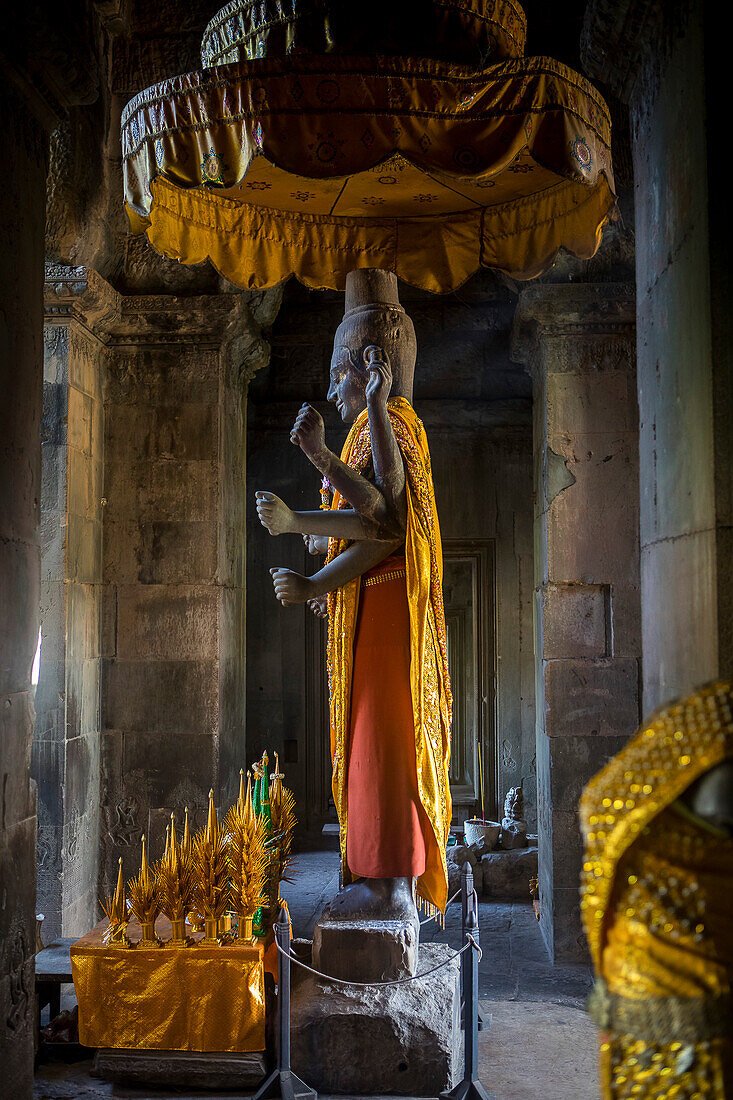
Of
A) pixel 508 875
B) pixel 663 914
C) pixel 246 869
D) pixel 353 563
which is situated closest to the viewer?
pixel 663 914

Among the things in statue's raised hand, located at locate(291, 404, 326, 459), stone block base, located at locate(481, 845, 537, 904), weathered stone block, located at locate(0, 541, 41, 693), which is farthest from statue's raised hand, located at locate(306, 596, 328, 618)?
stone block base, located at locate(481, 845, 537, 904)

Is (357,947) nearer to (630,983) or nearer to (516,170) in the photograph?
(630,983)

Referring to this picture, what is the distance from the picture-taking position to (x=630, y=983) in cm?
146

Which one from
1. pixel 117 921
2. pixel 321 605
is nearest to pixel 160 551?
pixel 321 605

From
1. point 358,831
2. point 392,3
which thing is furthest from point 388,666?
point 392,3

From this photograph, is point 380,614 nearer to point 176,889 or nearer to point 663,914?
point 176,889

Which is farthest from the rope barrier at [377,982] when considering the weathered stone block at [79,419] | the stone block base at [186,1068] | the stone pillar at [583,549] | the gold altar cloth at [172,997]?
the weathered stone block at [79,419]

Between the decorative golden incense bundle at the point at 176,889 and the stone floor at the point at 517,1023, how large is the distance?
0.69 m

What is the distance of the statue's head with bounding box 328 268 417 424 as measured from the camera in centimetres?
440

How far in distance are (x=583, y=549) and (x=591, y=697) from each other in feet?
3.12

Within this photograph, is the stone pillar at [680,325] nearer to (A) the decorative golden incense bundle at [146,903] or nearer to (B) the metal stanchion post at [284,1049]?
(B) the metal stanchion post at [284,1049]

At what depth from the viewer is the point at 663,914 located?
1.46 m

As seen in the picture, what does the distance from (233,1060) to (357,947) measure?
0.72 meters

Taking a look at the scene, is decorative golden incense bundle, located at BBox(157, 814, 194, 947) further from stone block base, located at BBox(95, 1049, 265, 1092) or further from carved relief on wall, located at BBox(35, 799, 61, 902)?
carved relief on wall, located at BBox(35, 799, 61, 902)
